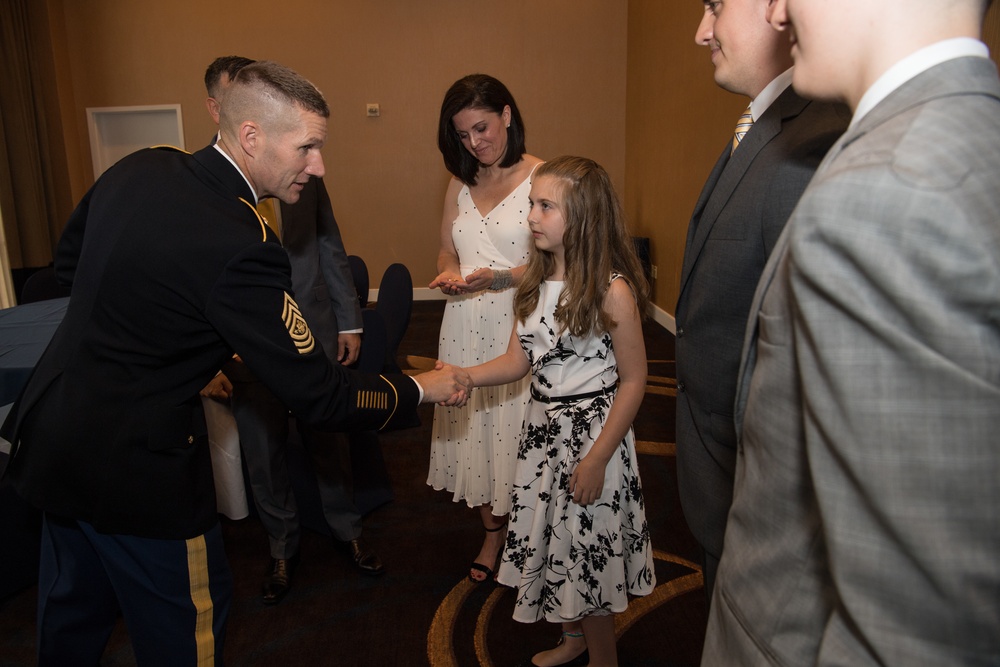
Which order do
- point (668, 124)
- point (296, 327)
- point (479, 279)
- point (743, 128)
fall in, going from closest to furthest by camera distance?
point (743, 128) → point (296, 327) → point (479, 279) → point (668, 124)

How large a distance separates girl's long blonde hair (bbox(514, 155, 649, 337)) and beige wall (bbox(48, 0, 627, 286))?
6901mm

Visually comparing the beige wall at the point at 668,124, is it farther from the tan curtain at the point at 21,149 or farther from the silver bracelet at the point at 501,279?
the tan curtain at the point at 21,149

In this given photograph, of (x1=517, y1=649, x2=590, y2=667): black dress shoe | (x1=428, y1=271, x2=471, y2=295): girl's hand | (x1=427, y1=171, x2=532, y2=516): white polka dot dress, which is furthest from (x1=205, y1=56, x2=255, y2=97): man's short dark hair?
(x1=517, y1=649, x2=590, y2=667): black dress shoe

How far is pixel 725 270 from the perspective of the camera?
1229mm

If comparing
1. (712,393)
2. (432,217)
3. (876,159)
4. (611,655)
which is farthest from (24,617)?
(432,217)

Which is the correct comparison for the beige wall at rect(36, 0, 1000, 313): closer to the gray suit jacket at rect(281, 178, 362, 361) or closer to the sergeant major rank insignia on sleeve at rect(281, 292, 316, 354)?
the gray suit jacket at rect(281, 178, 362, 361)

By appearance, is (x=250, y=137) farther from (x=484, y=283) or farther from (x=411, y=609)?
(x=411, y=609)

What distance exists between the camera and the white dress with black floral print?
1.85 m

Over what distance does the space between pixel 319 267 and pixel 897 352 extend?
2261 mm

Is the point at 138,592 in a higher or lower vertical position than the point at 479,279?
lower

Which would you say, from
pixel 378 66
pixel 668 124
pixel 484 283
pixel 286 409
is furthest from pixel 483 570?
pixel 378 66

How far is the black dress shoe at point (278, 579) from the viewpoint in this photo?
98.3 inches

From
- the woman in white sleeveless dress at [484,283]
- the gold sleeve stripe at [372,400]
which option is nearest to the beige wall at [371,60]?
the woman in white sleeveless dress at [484,283]

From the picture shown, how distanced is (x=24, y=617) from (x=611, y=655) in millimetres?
2069
